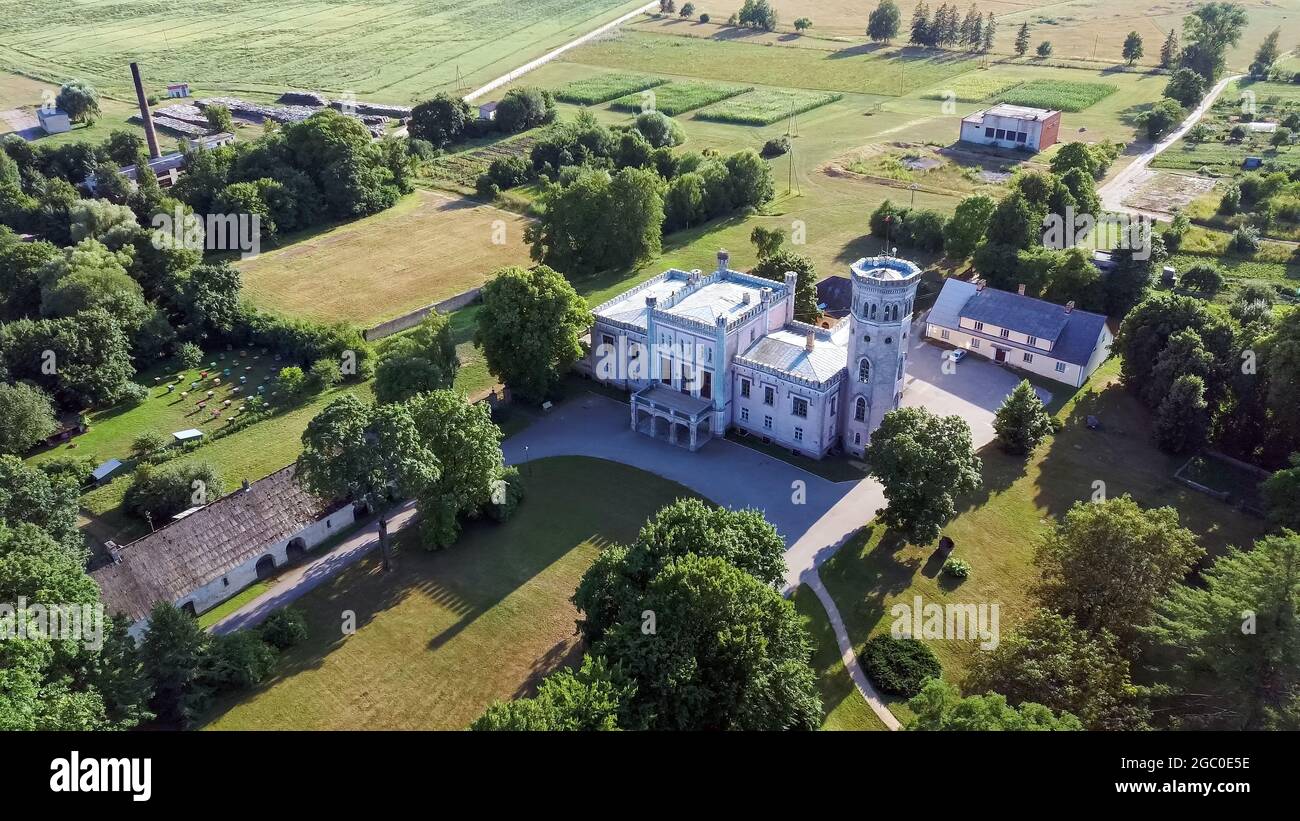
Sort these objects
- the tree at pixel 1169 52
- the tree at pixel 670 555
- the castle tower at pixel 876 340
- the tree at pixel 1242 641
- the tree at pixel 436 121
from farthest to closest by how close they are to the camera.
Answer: the tree at pixel 1169 52
the tree at pixel 436 121
the castle tower at pixel 876 340
the tree at pixel 670 555
the tree at pixel 1242 641

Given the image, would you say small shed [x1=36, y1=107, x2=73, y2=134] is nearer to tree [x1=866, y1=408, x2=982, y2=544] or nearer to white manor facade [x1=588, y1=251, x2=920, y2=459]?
white manor facade [x1=588, y1=251, x2=920, y2=459]

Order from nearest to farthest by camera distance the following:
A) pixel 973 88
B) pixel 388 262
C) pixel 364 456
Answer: pixel 364 456 → pixel 388 262 → pixel 973 88

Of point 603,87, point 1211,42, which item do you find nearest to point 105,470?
point 603,87

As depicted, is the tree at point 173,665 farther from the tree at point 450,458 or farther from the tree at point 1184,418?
the tree at point 1184,418

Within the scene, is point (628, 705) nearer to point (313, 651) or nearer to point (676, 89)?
point (313, 651)

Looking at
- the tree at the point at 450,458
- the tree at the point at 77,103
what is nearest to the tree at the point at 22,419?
the tree at the point at 450,458

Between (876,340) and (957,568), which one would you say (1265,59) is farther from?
(957,568)

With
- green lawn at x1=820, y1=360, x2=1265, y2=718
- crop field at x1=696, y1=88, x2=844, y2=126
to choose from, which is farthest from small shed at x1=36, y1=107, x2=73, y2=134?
green lawn at x1=820, y1=360, x2=1265, y2=718

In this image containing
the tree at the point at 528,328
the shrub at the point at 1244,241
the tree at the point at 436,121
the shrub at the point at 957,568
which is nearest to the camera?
the shrub at the point at 957,568
